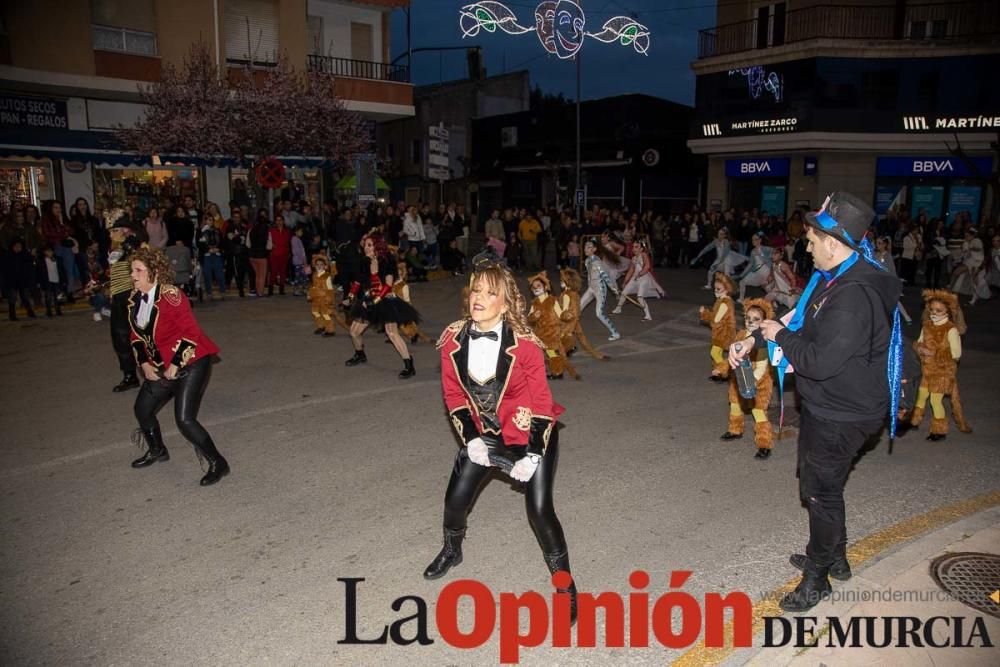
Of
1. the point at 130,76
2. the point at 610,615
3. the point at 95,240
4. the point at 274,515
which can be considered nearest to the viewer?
the point at 610,615

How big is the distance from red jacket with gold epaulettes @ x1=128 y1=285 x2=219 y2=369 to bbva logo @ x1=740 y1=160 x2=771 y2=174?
28.1 m

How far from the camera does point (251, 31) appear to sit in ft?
75.5

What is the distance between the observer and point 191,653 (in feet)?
12.4

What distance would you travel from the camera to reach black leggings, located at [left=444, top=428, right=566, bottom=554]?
3953 millimetres

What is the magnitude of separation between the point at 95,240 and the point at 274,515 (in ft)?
44.5

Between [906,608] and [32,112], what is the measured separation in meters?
22.7

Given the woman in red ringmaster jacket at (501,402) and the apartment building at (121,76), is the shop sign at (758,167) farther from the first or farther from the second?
the woman in red ringmaster jacket at (501,402)

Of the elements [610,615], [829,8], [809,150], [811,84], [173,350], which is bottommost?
[610,615]

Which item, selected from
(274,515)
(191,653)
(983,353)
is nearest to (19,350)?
(274,515)

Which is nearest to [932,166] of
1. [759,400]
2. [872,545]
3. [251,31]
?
[251,31]

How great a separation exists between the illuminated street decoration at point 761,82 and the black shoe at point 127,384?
26402 millimetres

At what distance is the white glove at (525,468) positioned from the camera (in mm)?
3766

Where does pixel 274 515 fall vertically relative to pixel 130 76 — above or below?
below

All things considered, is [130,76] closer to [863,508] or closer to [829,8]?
[863,508]
